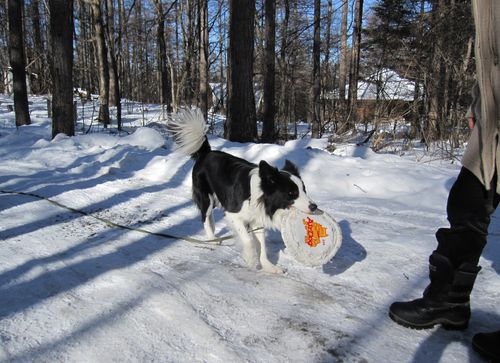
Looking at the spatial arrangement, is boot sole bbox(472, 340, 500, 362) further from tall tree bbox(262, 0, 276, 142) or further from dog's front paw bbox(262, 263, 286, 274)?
tall tree bbox(262, 0, 276, 142)

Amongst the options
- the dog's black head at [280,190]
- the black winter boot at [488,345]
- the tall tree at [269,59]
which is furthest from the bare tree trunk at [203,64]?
the black winter boot at [488,345]

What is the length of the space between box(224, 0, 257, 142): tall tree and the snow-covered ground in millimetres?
3620

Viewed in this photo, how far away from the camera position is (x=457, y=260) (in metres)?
2.12

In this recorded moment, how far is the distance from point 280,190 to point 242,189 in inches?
17.9

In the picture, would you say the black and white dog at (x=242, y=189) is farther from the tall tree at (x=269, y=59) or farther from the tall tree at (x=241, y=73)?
the tall tree at (x=269, y=59)

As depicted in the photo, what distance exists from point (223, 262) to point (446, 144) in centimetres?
647

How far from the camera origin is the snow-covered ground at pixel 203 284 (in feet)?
6.77

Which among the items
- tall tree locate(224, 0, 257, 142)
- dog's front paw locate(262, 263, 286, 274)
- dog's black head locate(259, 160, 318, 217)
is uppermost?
tall tree locate(224, 0, 257, 142)

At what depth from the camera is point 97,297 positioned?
257 centimetres

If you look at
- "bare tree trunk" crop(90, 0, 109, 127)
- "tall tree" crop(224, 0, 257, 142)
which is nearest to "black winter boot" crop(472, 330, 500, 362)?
"tall tree" crop(224, 0, 257, 142)

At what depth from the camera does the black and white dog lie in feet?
10.6

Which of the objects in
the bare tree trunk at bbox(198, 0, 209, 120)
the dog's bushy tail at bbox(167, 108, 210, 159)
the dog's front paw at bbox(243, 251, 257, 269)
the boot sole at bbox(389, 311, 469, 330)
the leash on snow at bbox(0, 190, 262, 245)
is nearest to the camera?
the boot sole at bbox(389, 311, 469, 330)

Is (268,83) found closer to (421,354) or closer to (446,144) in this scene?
(446,144)

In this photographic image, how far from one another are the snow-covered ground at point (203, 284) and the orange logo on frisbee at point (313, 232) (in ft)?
0.95
